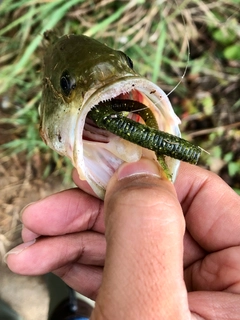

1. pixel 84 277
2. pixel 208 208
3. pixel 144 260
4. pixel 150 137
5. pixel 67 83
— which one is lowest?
pixel 84 277

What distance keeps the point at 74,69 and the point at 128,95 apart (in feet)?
0.77

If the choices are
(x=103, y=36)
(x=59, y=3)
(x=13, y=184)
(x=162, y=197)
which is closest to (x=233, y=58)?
(x=103, y=36)

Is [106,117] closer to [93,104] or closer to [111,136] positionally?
[93,104]

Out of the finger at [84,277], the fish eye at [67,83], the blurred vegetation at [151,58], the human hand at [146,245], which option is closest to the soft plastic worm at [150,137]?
the human hand at [146,245]

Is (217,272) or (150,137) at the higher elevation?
(150,137)

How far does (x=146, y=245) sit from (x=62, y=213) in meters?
0.83

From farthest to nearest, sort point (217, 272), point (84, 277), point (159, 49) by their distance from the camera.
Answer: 1. point (159, 49)
2. point (84, 277)
3. point (217, 272)

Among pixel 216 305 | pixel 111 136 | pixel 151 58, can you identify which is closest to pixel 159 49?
pixel 151 58

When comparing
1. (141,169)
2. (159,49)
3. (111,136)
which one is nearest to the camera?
(141,169)

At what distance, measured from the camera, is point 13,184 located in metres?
3.10

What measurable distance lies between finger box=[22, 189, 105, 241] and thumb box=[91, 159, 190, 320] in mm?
687

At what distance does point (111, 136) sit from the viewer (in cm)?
155

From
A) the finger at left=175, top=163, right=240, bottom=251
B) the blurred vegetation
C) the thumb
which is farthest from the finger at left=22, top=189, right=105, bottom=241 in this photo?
the blurred vegetation

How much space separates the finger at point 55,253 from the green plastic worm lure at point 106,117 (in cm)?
53
